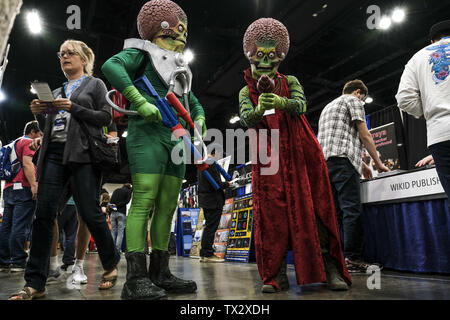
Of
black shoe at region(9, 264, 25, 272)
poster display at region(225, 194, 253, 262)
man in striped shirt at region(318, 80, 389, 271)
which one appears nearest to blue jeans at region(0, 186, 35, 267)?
black shoe at region(9, 264, 25, 272)

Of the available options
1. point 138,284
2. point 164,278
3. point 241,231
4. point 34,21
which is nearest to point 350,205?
point 164,278

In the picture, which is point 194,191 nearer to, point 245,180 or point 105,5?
point 245,180

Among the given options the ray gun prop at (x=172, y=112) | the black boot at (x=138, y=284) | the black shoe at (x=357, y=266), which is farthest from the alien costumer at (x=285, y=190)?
the black shoe at (x=357, y=266)

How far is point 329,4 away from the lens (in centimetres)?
580

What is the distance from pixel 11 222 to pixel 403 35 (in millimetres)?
7929

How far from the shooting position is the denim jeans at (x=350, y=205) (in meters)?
2.97

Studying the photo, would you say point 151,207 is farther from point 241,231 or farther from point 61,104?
point 241,231

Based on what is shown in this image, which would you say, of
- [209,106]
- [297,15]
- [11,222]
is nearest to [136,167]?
[11,222]

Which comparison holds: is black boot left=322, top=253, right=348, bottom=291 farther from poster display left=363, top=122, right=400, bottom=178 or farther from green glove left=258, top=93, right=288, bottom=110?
poster display left=363, top=122, right=400, bottom=178

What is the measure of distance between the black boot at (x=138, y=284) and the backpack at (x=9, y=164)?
273 centimetres

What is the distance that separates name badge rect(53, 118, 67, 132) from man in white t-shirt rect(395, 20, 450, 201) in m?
1.97

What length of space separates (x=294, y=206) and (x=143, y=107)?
1.00 metres

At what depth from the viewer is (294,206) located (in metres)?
1.97

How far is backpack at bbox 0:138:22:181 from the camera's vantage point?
3744mm
